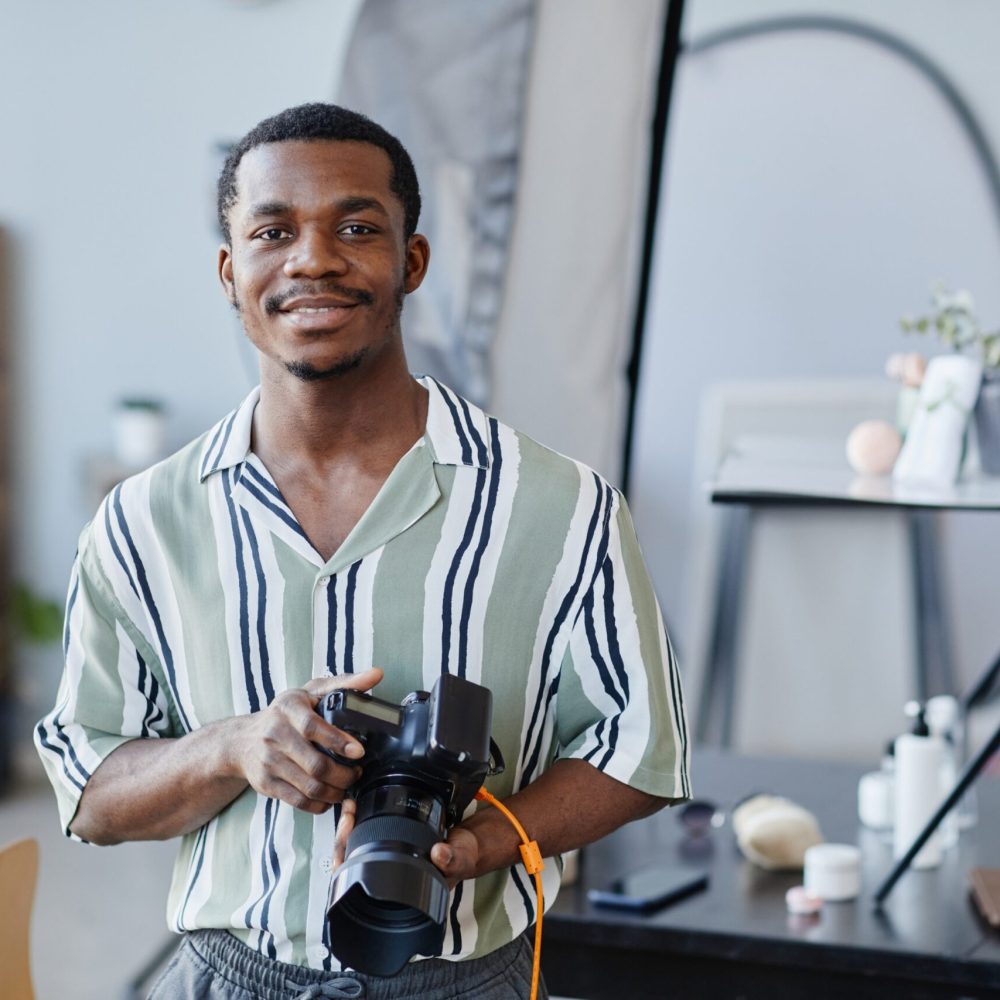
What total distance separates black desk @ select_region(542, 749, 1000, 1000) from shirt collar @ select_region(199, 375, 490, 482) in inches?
33.4

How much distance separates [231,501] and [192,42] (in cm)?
354

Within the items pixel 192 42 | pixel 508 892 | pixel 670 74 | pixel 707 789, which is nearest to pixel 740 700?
pixel 707 789

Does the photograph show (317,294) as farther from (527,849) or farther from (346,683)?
(527,849)

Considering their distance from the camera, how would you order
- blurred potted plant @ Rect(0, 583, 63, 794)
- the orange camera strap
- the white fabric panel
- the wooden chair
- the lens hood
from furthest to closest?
blurred potted plant @ Rect(0, 583, 63, 794) < the white fabric panel < the wooden chair < the orange camera strap < the lens hood

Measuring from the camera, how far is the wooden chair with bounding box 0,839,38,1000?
4.64 ft

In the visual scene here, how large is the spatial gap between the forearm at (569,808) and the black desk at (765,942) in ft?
2.34

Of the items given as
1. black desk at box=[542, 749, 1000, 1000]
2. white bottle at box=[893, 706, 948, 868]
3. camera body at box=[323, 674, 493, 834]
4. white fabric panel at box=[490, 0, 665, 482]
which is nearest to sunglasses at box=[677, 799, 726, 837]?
black desk at box=[542, 749, 1000, 1000]

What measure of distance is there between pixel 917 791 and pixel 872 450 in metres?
0.46

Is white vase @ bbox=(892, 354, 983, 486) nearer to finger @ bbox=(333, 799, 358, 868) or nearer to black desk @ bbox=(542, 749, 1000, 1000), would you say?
black desk @ bbox=(542, 749, 1000, 1000)

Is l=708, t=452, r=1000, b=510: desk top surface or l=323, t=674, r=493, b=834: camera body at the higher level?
l=708, t=452, r=1000, b=510: desk top surface

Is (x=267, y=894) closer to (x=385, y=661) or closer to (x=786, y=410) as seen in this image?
(x=385, y=661)

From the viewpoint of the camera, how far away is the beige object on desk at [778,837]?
1.92 m

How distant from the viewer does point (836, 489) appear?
1.73 m

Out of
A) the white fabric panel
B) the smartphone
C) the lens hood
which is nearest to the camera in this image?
the lens hood
